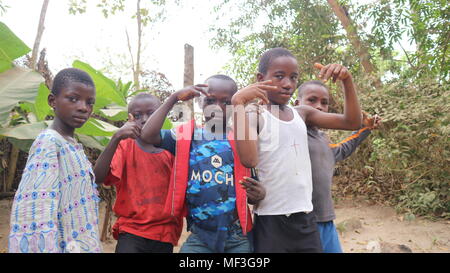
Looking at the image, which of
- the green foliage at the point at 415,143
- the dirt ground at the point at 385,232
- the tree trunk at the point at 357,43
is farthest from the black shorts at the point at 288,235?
the tree trunk at the point at 357,43

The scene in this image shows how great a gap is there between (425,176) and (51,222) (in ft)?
15.4

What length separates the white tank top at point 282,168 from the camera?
5.39 ft

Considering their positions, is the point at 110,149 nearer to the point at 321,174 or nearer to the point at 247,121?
the point at 247,121

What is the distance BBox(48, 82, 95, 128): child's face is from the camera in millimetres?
1541

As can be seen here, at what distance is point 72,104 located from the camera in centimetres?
155

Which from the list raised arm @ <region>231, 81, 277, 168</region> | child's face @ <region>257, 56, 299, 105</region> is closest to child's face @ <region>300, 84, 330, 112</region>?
child's face @ <region>257, 56, 299, 105</region>

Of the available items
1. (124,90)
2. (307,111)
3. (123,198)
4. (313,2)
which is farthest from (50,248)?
(313,2)

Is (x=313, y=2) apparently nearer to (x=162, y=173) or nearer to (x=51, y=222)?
(x=162, y=173)

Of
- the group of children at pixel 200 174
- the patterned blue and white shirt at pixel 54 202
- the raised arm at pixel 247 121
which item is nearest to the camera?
the patterned blue and white shirt at pixel 54 202

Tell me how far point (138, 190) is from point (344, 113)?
115cm

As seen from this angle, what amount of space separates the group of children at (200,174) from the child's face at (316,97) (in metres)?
0.40

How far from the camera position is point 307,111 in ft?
6.56

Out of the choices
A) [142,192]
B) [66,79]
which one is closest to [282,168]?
[142,192]

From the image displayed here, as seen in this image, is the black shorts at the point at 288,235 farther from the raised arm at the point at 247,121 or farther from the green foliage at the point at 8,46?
the green foliage at the point at 8,46
